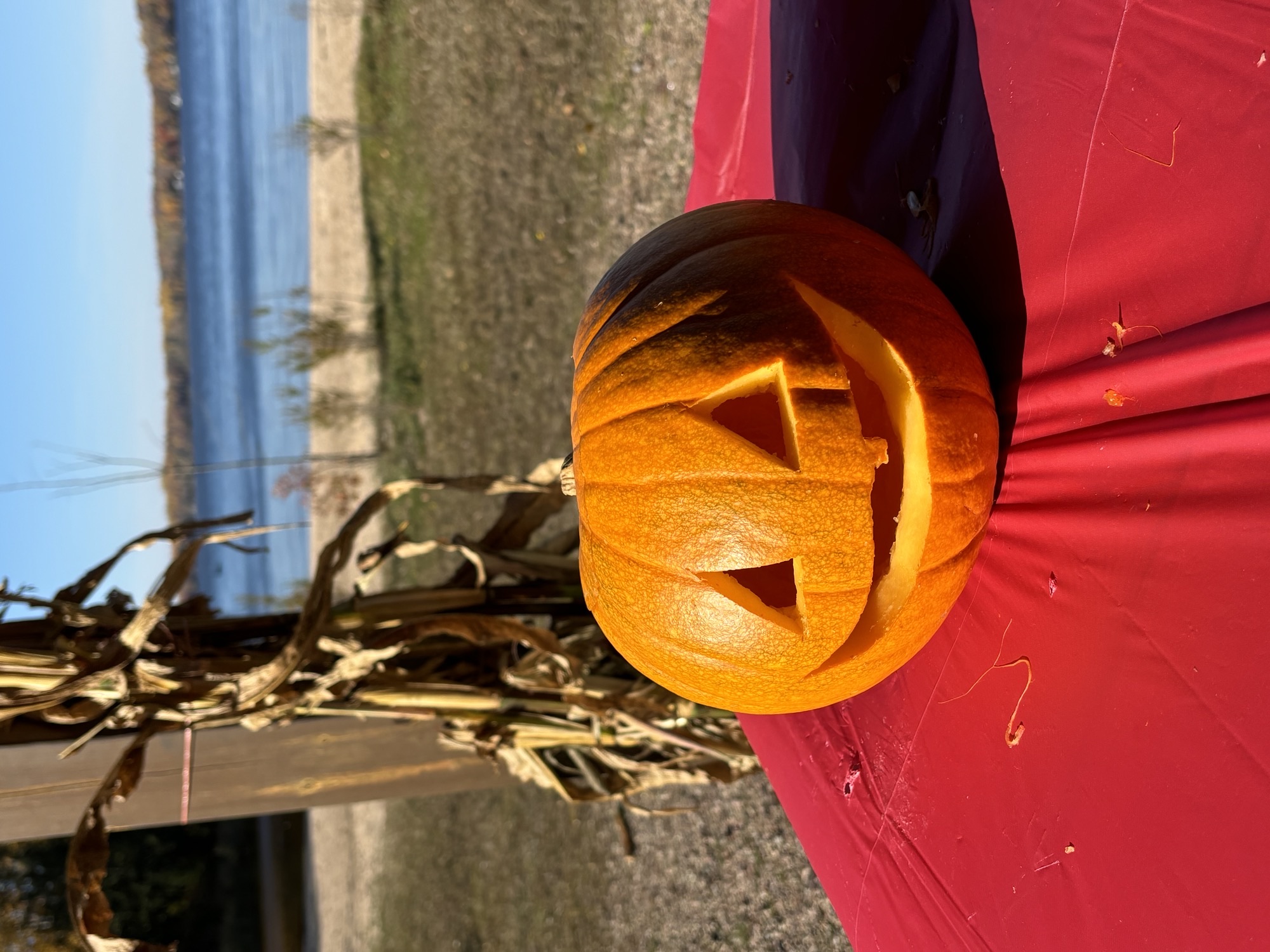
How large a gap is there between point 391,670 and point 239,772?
63cm

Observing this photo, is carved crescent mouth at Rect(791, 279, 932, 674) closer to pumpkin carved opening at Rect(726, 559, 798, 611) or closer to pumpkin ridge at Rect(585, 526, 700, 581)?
pumpkin carved opening at Rect(726, 559, 798, 611)

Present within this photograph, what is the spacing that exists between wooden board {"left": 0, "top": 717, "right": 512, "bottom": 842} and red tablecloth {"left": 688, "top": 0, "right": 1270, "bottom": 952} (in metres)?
1.49

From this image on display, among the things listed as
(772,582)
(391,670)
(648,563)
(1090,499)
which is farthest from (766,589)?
(391,670)

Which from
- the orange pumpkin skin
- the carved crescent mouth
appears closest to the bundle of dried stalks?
the orange pumpkin skin

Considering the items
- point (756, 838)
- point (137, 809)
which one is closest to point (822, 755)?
point (756, 838)

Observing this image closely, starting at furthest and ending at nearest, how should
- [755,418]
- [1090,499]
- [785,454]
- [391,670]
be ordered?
[391,670] < [755,418] < [785,454] < [1090,499]

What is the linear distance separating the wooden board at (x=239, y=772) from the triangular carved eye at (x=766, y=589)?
5.30ft

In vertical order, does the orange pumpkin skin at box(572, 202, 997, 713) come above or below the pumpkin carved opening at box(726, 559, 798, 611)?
above

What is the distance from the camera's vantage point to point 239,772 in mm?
2607

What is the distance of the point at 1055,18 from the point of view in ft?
4.40

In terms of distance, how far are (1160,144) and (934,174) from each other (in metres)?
0.59

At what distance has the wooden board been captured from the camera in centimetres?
240

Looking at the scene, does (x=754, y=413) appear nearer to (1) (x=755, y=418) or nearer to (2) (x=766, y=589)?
(1) (x=755, y=418)

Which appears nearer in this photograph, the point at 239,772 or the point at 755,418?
the point at 755,418
